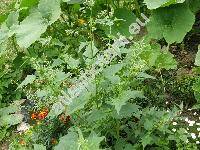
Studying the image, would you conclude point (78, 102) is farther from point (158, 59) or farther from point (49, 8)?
point (49, 8)

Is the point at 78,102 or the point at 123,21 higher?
the point at 78,102

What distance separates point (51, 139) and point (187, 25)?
66.9 inches

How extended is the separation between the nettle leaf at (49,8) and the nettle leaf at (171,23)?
97 cm

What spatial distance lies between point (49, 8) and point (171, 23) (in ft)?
4.15

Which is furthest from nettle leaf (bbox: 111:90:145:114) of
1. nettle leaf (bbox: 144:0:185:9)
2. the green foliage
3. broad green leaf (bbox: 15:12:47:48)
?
broad green leaf (bbox: 15:12:47:48)

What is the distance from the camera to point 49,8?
4840 mm

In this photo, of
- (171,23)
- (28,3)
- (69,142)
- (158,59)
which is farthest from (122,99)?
(28,3)

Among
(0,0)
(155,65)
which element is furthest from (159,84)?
(0,0)

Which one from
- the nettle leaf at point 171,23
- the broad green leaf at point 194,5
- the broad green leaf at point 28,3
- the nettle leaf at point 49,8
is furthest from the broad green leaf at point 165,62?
the broad green leaf at point 28,3

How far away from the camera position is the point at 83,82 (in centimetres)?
338

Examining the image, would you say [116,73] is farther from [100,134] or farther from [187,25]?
[187,25]

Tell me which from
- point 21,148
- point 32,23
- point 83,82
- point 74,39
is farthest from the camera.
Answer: point 74,39

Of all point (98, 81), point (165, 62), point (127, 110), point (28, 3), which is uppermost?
point (98, 81)

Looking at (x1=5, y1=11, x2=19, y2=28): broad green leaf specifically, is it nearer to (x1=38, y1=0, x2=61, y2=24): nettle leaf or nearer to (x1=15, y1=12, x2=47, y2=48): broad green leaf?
(x1=15, y1=12, x2=47, y2=48): broad green leaf
